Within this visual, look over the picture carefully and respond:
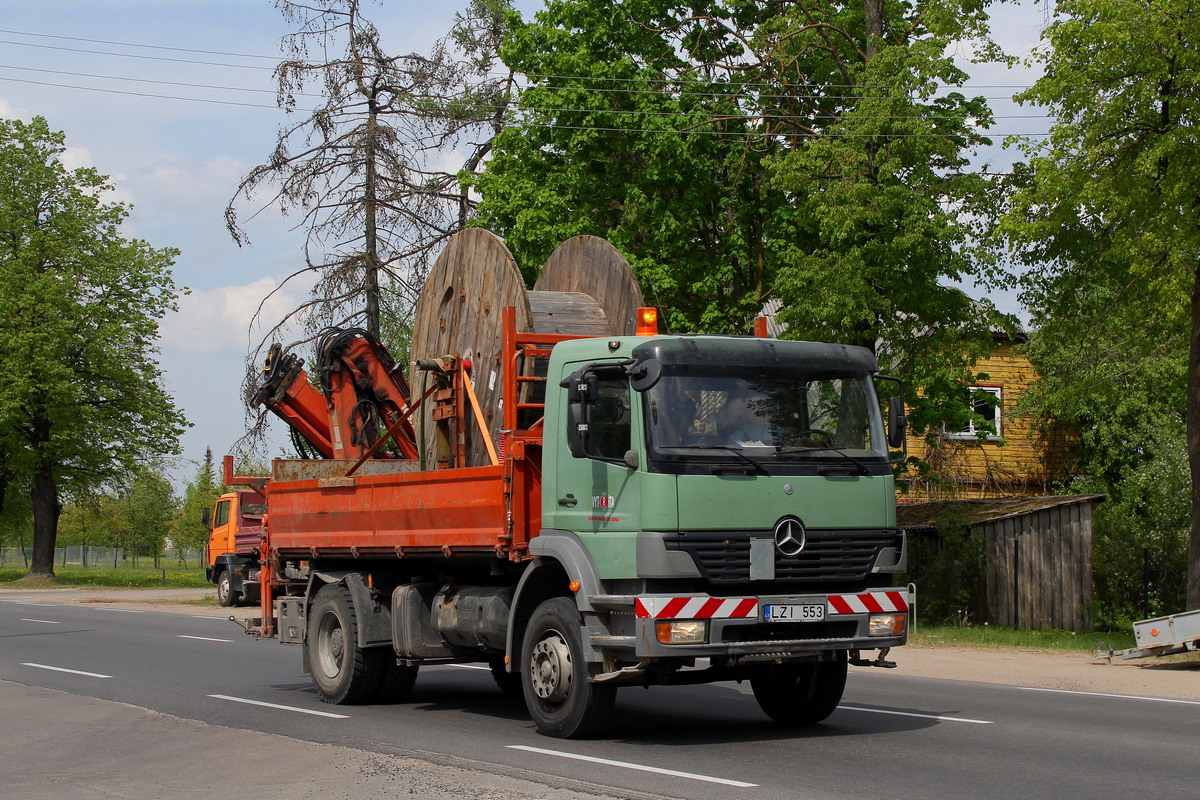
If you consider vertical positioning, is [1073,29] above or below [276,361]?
above

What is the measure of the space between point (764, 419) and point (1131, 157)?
10.9 meters

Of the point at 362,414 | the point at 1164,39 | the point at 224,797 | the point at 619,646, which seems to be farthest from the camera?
the point at 1164,39

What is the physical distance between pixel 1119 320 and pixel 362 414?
37.7ft

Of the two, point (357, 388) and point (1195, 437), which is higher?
point (357, 388)

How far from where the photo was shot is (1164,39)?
16.1 m

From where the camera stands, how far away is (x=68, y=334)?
149 feet

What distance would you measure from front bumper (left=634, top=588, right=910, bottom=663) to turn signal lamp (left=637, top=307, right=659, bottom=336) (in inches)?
81.5

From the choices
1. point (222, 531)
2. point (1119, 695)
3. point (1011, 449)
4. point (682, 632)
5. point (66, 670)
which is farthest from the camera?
point (1011, 449)

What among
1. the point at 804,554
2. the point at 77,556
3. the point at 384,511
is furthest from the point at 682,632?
the point at 77,556

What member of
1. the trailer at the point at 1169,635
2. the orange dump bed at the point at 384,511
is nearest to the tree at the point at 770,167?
the trailer at the point at 1169,635

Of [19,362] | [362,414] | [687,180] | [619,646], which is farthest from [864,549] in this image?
[19,362]

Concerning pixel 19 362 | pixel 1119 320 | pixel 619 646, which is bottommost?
pixel 619 646

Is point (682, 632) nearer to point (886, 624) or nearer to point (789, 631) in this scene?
point (789, 631)

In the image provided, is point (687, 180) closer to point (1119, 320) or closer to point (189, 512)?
point (1119, 320)
